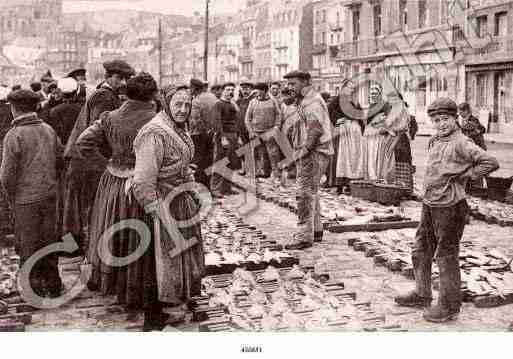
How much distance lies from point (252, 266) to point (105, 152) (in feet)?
6.63

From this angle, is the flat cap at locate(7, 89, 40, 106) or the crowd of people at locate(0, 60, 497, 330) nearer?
the crowd of people at locate(0, 60, 497, 330)

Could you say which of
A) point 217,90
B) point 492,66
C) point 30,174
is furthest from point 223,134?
point 492,66

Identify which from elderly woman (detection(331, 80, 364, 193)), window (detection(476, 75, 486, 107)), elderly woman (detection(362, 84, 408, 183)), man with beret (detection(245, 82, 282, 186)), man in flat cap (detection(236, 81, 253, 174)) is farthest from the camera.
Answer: window (detection(476, 75, 486, 107))

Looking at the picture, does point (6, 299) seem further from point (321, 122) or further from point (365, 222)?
point (365, 222)

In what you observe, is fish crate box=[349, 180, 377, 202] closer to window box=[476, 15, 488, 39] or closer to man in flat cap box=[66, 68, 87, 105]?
man in flat cap box=[66, 68, 87, 105]

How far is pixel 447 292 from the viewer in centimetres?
512

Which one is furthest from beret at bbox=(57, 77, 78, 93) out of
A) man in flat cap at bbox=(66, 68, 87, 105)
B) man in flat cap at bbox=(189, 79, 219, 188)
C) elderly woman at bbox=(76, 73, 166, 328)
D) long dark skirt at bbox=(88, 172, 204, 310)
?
man in flat cap at bbox=(189, 79, 219, 188)

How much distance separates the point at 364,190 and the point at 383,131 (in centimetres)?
104

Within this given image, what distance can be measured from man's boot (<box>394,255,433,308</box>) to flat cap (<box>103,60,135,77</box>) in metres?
3.36

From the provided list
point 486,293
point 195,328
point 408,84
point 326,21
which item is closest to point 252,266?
point 195,328

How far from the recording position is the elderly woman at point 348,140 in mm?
11797

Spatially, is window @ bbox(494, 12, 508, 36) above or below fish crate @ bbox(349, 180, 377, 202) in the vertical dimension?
above

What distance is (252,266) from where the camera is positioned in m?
6.74

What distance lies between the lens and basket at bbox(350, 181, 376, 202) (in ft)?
35.8
